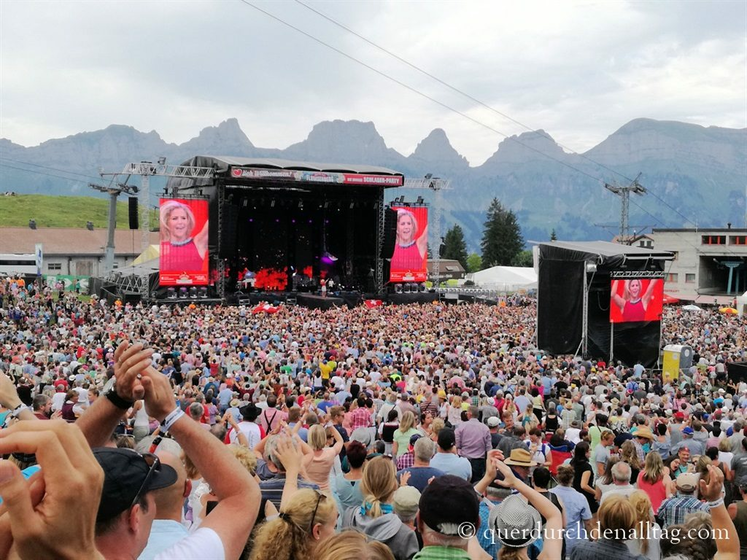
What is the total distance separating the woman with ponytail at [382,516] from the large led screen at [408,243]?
33227 mm

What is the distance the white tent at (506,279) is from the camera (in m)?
49.6

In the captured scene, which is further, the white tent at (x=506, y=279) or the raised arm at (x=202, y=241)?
the white tent at (x=506, y=279)

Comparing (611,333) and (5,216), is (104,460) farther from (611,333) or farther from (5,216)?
(5,216)

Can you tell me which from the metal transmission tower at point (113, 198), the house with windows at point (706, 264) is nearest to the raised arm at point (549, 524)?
the metal transmission tower at point (113, 198)

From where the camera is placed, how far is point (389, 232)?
36938mm

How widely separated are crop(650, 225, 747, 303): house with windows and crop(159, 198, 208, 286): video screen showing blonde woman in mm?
37869

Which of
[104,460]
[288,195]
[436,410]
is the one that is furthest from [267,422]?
[288,195]

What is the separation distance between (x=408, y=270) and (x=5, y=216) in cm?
8510

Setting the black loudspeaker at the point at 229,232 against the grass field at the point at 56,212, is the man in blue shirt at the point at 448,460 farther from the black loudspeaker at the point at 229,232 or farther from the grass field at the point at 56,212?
the grass field at the point at 56,212

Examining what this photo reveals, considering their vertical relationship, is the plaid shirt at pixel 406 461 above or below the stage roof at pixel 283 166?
below

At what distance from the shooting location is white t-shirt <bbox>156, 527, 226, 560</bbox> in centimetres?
177

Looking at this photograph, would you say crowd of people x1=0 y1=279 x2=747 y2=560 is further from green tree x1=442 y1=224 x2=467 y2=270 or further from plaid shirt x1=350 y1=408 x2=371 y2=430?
green tree x1=442 y1=224 x2=467 y2=270

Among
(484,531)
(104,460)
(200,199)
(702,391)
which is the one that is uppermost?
(200,199)

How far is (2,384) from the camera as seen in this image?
2305mm
